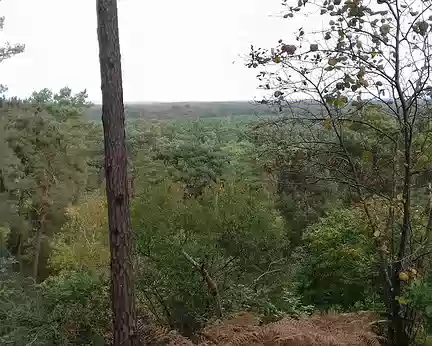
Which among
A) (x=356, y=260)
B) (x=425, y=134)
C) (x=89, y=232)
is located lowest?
(x=89, y=232)

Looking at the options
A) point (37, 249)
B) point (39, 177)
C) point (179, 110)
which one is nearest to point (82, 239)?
point (37, 249)

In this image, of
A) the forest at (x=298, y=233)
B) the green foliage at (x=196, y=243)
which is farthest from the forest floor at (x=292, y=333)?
the green foliage at (x=196, y=243)

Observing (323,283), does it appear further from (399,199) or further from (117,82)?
(117,82)

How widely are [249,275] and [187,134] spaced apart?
15.4 meters

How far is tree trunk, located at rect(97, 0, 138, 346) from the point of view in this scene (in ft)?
14.2

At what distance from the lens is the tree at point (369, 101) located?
4.44 metres

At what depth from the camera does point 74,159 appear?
808 inches

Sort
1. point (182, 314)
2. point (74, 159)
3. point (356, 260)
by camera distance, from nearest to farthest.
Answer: point (182, 314), point (356, 260), point (74, 159)

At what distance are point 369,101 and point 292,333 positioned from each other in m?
2.12

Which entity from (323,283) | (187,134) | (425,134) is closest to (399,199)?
(425,134)

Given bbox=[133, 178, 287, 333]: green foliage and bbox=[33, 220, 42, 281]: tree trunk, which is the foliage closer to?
bbox=[33, 220, 42, 281]: tree trunk

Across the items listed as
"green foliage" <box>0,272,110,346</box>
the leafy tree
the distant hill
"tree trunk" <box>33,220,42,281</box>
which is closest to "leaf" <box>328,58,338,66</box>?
"green foliage" <box>0,272,110,346</box>

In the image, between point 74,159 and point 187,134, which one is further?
point 187,134

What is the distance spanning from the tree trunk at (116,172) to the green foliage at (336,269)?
14.5 ft
